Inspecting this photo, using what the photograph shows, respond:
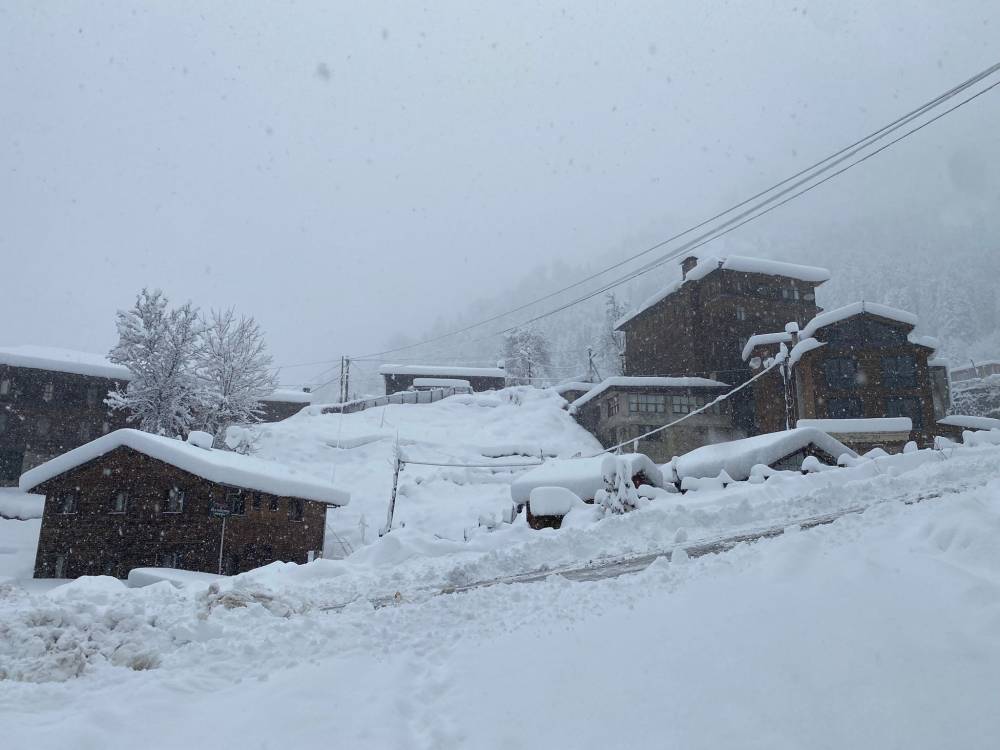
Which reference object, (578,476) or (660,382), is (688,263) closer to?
(660,382)

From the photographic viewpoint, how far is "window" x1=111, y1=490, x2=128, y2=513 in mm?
24031

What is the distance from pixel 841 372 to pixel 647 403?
12136mm

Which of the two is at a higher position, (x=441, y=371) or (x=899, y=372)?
(x=441, y=371)

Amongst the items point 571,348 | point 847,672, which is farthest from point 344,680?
point 571,348

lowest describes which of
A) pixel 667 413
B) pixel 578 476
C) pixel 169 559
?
pixel 169 559

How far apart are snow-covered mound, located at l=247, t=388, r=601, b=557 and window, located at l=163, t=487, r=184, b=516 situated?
7.73 m

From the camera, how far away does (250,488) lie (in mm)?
23891

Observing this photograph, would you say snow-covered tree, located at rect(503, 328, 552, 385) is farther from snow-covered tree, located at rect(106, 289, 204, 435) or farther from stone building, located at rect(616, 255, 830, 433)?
snow-covered tree, located at rect(106, 289, 204, 435)

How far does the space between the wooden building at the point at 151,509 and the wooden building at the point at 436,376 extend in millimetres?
→ 42460

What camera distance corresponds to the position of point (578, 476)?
74.4 feet

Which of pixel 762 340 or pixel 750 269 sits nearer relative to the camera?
pixel 762 340

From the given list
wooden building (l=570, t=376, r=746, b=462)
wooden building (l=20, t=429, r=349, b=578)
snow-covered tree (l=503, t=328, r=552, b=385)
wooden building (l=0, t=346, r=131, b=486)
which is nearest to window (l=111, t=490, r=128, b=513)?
wooden building (l=20, t=429, r=349, b=578)

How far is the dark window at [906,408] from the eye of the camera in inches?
1480

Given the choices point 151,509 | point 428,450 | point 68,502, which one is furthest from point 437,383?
point 68,502
